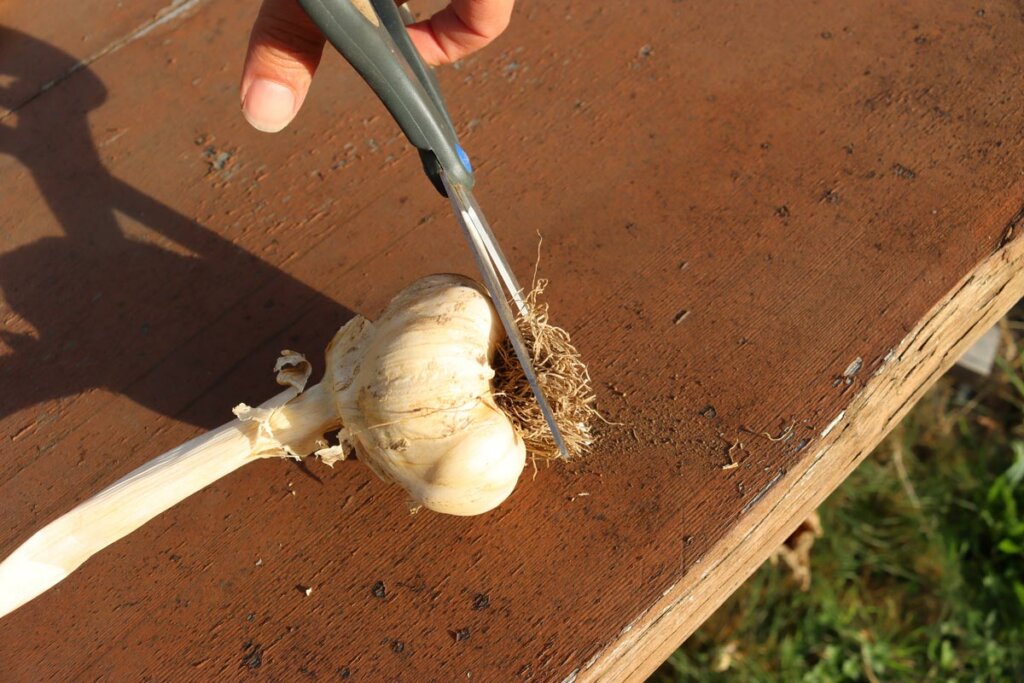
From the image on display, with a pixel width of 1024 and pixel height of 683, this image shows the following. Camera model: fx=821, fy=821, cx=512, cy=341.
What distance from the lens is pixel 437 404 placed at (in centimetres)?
106

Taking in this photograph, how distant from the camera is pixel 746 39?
1.60 meters

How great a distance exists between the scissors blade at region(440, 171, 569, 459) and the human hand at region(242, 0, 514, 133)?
29 centimetres

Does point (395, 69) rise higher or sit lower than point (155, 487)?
higher

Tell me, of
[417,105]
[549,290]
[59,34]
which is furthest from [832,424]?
[59,34]

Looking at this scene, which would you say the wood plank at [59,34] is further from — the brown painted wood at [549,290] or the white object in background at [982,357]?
the white object in background at [982,357]

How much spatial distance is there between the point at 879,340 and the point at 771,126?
1.50 ft

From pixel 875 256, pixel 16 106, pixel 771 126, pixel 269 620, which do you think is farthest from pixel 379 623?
pixel 16 106

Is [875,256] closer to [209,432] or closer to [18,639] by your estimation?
[209,432]

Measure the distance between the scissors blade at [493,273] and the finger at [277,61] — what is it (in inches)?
11.4

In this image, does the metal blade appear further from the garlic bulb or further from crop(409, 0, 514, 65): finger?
crop(409, 0, 514, 65): finger

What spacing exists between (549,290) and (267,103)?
526 millimetres

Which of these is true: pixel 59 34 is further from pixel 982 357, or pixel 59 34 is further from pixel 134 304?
pixel 982 357

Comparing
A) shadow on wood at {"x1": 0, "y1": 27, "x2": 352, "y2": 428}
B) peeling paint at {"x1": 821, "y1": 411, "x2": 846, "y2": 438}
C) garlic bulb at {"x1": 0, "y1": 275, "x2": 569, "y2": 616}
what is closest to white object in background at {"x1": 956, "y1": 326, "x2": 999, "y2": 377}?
peeling paint at {"x1": 821, "y1": 411, "x2": 846, "y2": 438}

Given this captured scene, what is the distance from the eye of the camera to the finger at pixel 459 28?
127cm
